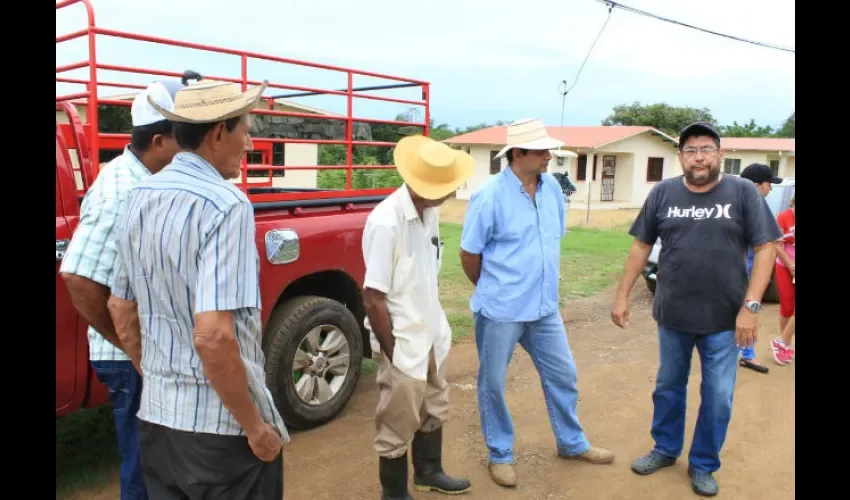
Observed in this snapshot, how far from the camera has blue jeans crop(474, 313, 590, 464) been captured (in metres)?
3.53

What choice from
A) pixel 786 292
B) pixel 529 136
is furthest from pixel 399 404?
pixel 786 292

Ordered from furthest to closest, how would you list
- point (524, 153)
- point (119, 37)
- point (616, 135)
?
1. point (616, 135)
2. point (524, 153)
3. point (119, 37)

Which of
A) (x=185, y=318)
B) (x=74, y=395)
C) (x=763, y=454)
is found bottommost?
(x=763, y=454)

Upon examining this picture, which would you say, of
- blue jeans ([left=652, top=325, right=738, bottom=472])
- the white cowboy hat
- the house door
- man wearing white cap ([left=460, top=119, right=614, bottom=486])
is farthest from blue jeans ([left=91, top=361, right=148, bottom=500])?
the house door

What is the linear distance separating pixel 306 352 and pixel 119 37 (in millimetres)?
2003

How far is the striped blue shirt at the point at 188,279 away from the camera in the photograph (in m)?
1.73

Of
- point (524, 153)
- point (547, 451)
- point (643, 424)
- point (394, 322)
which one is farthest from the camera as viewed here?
point (643, 424)

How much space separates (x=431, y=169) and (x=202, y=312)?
1426 millimetres

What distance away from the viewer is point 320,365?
4.08 metres

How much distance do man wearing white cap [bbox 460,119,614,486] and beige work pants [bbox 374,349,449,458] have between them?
48 cm

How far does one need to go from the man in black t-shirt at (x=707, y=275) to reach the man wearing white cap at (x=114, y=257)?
250 cm

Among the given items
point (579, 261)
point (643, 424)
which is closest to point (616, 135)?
point (579, 261)

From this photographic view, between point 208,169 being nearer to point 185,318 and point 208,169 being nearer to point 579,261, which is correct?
point 185,318

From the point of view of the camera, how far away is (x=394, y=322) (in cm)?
293
